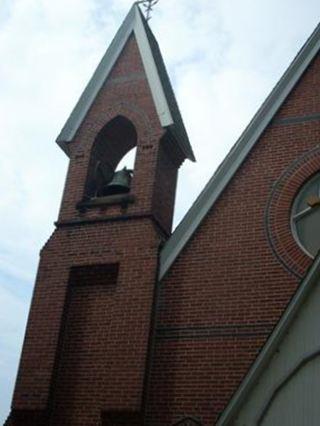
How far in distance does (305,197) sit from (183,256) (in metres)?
2.21

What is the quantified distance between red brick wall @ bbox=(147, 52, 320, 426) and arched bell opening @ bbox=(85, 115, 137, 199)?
7.23 feet

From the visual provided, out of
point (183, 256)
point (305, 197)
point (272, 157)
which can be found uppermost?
point (272, 157)

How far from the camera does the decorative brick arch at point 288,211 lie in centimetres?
1138

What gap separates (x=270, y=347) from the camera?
8.16 metres

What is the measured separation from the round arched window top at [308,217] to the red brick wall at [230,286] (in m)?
0.13

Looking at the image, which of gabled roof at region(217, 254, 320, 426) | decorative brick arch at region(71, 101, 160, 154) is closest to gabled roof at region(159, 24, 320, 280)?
decorative brick arch at region(71, 101, 160, 154)

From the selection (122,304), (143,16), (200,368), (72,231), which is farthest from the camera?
(143,16)

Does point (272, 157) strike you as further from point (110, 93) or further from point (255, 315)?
point (110, 93)

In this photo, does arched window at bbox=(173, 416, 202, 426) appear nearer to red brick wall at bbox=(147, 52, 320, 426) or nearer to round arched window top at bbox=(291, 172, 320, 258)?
red brick wall at bbox=(147, 52, 320, 426)

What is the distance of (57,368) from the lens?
11945 mm

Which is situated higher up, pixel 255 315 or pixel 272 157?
pixel 272 157

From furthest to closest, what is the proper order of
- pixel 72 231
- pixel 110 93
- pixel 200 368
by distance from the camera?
pixel 110 93 < pixel 72 231 < pixel 200 368

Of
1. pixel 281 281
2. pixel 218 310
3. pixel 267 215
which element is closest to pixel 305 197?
pixel 267 215

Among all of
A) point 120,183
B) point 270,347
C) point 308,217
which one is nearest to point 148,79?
point 120,183
